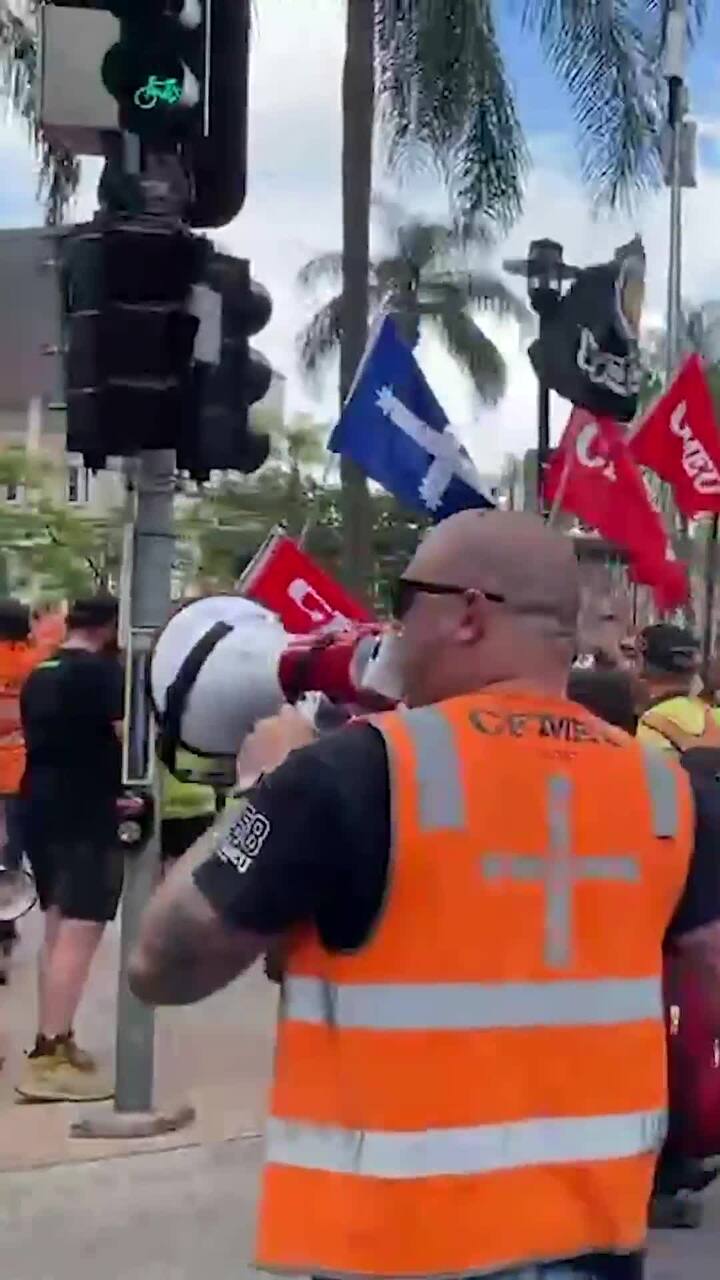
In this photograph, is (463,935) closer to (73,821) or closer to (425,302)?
Result: (73,821)

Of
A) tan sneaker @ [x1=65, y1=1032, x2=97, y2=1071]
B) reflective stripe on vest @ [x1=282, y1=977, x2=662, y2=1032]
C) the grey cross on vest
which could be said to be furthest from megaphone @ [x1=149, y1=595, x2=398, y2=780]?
tan sneaker @ [x1=65, y1=1032, x2=97, y2=1071]

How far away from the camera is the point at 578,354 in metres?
9.05

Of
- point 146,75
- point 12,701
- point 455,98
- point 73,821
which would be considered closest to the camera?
point 146,75

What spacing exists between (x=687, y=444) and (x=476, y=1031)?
854 centimetres

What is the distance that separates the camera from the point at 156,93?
7051 millimetres

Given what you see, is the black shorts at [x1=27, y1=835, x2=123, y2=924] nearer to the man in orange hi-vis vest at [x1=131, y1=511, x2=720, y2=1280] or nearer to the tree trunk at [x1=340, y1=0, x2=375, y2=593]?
the man in orange hi-vis vest at [x1=131, y1=511, x2=720, y2=1280]

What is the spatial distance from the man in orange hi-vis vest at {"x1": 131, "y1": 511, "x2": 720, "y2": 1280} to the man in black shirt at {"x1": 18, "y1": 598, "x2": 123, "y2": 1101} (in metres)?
5.38

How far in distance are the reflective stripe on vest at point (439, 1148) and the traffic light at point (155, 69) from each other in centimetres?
500

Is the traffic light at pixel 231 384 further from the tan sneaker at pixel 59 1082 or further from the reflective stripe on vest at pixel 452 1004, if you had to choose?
the reflective stripe on vest at pixel 452 1004

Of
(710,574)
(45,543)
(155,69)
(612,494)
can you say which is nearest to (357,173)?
(710,574)

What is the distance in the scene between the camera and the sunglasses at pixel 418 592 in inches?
106

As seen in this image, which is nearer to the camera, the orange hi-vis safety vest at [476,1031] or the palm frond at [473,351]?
the orange hi-vis safety vest at [476,1031]

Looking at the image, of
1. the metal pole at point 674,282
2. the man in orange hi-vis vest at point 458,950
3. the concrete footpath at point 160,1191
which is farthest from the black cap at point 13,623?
the metal pole at point 674,282

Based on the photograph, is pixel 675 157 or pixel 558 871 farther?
pixel 675 157
